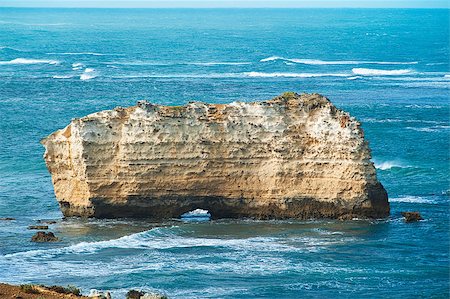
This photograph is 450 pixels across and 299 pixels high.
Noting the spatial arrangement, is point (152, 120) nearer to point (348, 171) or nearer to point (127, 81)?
point (348, 171)

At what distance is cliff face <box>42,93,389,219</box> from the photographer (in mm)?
45312

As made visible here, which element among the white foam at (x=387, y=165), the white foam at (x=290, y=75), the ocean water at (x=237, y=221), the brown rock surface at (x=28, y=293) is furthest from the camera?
the white foam at (x=290, y=75)

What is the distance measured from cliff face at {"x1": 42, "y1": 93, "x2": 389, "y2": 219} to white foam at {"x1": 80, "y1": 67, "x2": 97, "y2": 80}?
5948 cm

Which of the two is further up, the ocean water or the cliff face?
the cliff face

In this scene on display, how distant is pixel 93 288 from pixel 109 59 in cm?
9324

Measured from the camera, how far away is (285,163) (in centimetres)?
4556

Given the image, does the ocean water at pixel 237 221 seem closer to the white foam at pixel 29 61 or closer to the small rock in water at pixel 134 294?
the white foam at pixel 29 61

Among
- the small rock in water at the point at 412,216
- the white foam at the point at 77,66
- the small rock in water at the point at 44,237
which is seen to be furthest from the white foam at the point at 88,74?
the small rock in water at the point at 44,237

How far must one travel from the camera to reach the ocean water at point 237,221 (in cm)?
3831

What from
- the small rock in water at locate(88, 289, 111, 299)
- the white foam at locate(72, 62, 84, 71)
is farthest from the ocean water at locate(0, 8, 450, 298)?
the small rock in water at locate(88, 289, 111, 299)

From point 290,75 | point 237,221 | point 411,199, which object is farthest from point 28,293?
point 290,75

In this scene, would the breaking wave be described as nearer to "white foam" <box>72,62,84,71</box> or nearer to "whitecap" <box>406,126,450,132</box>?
"whitecap" <box>406,126,450,132</box>

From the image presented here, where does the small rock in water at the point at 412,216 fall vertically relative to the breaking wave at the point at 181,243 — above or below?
above

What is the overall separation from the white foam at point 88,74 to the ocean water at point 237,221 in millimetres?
226
